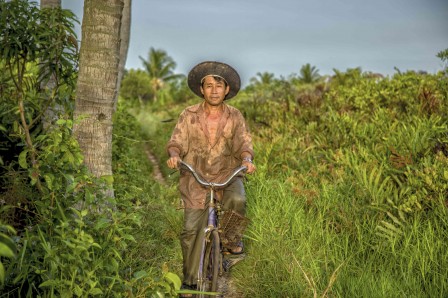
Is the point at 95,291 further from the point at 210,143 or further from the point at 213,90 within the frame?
the point at 213,90

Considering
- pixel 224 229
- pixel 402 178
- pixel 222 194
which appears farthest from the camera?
pixel 402 178

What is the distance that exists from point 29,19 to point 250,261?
3.26 m

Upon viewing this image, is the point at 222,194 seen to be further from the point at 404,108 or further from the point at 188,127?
the point at 404,108

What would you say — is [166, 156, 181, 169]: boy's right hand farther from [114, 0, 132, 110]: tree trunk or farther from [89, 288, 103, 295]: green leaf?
[114, 0, 132, 110]: tree trunk

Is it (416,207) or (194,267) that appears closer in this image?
(194,267)

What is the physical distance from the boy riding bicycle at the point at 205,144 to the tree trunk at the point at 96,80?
808 mm

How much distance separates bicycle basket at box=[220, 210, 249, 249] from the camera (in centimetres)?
449

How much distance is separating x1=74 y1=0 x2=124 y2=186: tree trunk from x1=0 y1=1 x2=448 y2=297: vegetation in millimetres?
213

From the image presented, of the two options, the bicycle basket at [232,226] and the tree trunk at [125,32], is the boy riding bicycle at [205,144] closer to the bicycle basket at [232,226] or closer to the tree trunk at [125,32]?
the bicycle basket at [232,226]

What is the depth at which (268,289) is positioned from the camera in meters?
4.82

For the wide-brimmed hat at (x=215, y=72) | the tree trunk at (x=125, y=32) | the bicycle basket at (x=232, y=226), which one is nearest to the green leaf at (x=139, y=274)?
the bicycle basket at (x=232, y=226)

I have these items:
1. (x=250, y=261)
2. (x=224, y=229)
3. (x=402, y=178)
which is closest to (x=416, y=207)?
(x=402, y=178)

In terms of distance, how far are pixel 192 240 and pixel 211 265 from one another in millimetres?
437

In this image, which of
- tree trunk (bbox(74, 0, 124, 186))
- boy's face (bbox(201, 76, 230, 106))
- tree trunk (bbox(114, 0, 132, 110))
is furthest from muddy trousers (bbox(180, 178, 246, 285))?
tree trunk (bbox(114, 0, 132, 110))
